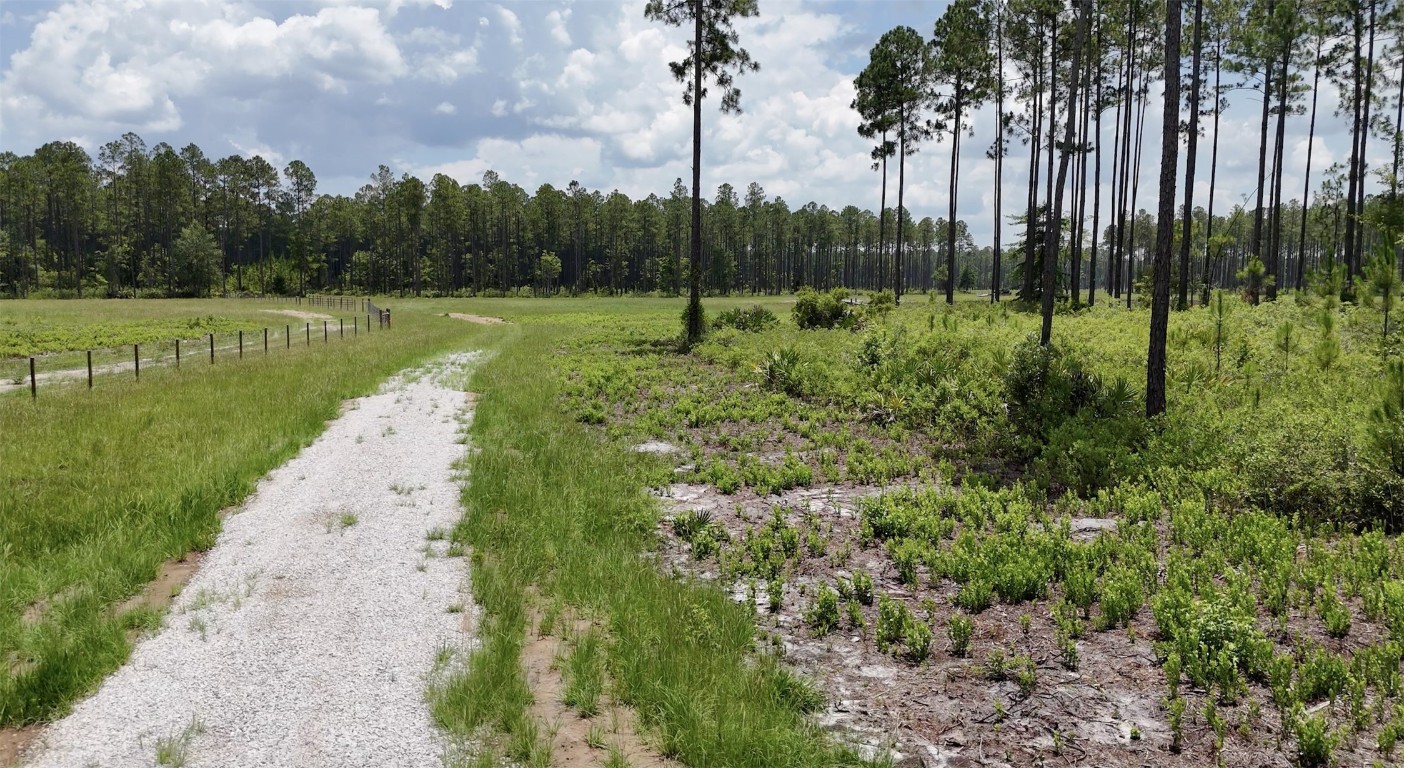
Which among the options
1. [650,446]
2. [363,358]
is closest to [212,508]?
[650,446]

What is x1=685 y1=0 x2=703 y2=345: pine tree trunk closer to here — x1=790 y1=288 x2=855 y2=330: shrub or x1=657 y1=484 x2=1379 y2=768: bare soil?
x1=790 y1=288 x2=855 y2=330: shrub

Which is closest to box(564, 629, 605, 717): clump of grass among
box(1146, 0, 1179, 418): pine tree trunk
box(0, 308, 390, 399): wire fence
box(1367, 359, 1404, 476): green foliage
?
box(1367, 359, 1404, 476): green foliage

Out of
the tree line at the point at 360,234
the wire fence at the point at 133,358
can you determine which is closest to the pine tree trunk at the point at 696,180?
the wire fence at the point at 133,358

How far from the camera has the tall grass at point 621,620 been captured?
441 centimetres

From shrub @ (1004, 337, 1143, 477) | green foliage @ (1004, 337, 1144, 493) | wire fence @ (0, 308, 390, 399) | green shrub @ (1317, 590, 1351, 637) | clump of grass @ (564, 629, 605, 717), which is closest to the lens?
clump of grass @ (564, 629, 605, 717)

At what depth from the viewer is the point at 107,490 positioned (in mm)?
8500

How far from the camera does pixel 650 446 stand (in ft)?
40.7

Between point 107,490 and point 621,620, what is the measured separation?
669 centimetres

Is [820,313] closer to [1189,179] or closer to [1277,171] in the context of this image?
[1189,179]

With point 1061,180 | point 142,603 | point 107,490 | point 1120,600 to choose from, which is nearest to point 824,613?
point 1120,600

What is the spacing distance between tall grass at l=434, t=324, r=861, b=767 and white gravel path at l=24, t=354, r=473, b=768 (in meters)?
0.36

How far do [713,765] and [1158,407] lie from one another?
32.9 ft

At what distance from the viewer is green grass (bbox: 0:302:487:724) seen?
5117mm

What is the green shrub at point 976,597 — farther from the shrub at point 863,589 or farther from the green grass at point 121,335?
the green grass at point 121,335
